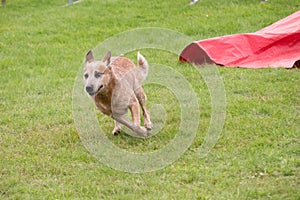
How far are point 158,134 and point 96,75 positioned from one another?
1142 mm

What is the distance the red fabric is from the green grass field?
0.98ft

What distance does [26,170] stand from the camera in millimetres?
6312

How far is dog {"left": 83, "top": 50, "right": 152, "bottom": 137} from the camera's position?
21.1 ft

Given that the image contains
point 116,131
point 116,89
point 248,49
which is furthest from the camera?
point 248,49

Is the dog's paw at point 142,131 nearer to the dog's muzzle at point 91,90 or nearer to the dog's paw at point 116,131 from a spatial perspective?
the dog's paw at point 116,131

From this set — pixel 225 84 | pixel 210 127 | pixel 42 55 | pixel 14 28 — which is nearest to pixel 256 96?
pixel 225 84

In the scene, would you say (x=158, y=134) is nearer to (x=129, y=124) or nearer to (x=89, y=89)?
(x=129, y=124)

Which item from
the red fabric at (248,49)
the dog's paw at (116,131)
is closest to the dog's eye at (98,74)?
the dog's paw at (116,131)

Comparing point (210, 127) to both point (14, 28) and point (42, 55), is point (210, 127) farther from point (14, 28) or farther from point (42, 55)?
point (14, 28)

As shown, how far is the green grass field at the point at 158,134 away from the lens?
225 inches

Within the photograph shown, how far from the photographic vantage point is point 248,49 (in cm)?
1026

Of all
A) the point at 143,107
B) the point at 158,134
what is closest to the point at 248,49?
the point at 143,107

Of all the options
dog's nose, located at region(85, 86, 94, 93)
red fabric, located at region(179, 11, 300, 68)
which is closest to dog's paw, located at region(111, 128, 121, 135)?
dog's nose, located at region(85, 86, 94, 93)

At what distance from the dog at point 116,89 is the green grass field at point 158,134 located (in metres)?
0.28
